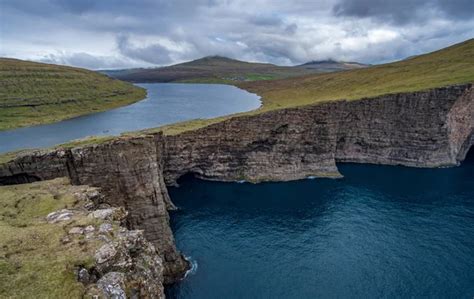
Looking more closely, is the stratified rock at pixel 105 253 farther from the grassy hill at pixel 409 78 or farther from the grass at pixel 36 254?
the grassy hill at pixel 409 78

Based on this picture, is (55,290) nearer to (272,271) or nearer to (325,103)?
(272,271)

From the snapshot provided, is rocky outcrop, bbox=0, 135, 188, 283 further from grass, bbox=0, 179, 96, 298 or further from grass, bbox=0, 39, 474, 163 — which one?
grass, bbox=0, 39, 474, 163

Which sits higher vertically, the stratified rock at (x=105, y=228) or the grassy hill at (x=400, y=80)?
the grassy hill at (x=400, y=80)

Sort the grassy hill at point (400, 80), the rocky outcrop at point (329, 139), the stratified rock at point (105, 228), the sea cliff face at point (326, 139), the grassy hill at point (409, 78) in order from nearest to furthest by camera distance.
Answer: the stratified rock at point (105, 228), the sea cliff face at point (326, 139), the rocky outcrop at point (329, 139), the grassy hill at point (400, 80), the grassy hill at point (409, 78)

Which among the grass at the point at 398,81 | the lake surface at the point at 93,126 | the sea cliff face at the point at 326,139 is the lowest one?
the lake surface at the point at 93,126

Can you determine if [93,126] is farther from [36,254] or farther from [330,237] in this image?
[36,254]

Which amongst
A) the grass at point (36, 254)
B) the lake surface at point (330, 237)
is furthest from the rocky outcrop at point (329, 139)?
the grass at point (36, 254)

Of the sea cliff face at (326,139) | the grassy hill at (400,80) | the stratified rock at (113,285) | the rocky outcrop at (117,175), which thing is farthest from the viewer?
the grassy hill at (400,80)
